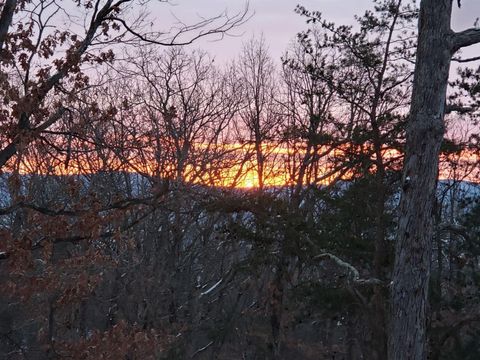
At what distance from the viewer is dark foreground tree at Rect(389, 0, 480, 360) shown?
7387mm

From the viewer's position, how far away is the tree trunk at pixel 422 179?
291 inches

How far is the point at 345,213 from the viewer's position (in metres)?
15.8

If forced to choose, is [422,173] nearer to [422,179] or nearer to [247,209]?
[422,179]

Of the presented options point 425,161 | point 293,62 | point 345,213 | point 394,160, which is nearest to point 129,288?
point 345,213

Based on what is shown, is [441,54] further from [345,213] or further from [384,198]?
[345,213]

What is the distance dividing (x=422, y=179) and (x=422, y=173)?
8cm

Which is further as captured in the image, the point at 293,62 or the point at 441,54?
the point at 293,62

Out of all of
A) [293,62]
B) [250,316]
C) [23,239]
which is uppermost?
[293,62]

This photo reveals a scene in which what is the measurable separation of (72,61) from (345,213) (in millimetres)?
9986

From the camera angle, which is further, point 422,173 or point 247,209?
point 247,209

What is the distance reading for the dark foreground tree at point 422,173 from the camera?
7387 millimetres

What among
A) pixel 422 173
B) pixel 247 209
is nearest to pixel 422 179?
pixel 422 173

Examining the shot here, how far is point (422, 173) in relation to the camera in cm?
745

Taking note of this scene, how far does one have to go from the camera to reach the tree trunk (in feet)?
24.2
